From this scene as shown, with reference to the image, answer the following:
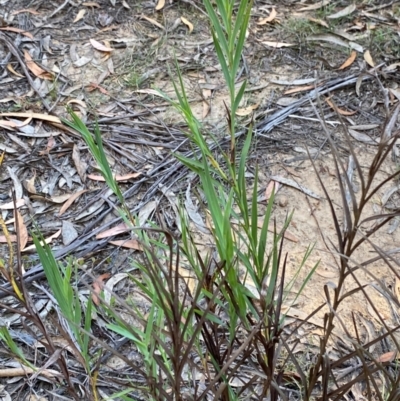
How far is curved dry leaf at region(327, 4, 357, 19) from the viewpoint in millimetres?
2648

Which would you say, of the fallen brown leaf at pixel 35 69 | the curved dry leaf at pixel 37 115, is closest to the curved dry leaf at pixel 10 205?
the curved dry leaf at pixel 37 115

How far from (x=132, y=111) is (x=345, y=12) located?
114 centimetres

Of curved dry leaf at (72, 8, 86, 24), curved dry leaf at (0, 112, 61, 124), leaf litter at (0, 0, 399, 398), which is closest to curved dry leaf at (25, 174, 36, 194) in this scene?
leaf litter at (0, 0, 399, 398)

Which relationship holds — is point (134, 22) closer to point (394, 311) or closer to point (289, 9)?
point (289, 9)

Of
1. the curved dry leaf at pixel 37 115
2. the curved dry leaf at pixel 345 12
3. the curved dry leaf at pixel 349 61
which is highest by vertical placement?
the curved dry leaf at pixel 345 12

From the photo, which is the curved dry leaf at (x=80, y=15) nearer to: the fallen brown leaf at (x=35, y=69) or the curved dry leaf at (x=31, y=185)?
the fallen brown leaf at (x=35, y=69)

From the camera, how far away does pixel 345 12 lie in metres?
2.68

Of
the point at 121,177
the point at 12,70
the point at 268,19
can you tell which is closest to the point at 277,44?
the point at 268,19

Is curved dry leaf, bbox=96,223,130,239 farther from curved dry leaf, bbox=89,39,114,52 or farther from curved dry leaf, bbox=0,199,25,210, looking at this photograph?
curved dry leaf, bbox=89,39,114,52

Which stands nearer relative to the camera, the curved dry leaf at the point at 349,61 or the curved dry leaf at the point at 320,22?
the curved dry leaf at the point at 349,61

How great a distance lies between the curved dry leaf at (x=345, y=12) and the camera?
265cm

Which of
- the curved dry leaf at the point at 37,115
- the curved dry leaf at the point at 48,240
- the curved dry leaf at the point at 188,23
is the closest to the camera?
the curved dry leaf at the point at 48,240

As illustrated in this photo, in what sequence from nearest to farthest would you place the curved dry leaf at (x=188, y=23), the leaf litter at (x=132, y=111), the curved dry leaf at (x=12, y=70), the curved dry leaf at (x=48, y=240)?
1. the curved dry leaf at (x=48, y=240)
2. the leaf litter at (x=132, y=111)
3. the curved dry leaf at (x=12, y=70)
4. the curved dry leaf at (x=188, y=23)

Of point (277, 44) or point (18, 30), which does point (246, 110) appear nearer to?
point (277, 44)
